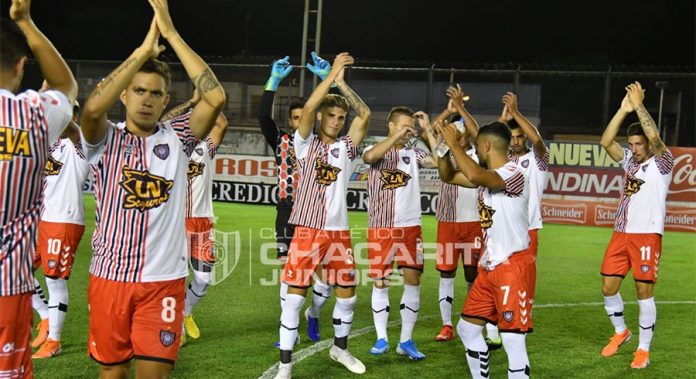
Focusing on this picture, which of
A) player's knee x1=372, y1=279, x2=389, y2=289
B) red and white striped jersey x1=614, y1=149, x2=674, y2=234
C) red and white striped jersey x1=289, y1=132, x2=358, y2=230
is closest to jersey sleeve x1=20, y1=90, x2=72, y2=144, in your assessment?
red and white striped jersey x1=289, y1=132, x2=358, y2=230

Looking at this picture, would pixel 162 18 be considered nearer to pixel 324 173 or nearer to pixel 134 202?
pixel 134 202

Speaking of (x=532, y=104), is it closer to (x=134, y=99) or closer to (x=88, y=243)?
(x=88, y=243)

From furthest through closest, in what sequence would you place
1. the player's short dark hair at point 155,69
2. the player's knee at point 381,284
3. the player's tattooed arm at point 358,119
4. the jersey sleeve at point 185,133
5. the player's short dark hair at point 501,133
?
the player's knee at point 381,284
the player's tattooed arm at point 358,119
the player's short dark hair at point 501,133
the jersey sleeve at point 185,133
the player's short dark hair at point 155,69

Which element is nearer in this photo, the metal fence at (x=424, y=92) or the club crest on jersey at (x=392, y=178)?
the club crest on jersey at (x=392, y=178)

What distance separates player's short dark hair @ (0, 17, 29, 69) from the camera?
3.51m

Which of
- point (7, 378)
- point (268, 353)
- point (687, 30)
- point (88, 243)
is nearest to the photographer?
point (7, 378)

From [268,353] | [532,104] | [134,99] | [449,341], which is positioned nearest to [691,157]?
[532,104]

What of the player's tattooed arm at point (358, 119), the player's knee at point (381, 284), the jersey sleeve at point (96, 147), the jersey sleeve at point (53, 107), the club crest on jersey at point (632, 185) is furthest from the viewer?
the club crest on jersey at point (632, 185)

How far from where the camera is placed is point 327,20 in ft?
196

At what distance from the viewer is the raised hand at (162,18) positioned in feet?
13.8

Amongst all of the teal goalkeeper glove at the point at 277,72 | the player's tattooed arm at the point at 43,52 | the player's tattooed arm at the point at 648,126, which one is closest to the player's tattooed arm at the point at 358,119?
the teal goalkeeper glove at the point at 277,72

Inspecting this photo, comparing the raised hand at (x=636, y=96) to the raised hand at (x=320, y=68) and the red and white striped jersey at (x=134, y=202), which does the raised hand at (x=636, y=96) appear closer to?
the raised hand at (x=320, y=68)

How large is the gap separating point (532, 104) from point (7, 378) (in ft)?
76.2

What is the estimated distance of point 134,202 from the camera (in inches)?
177
